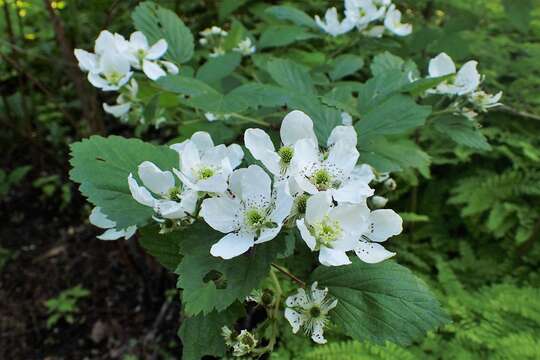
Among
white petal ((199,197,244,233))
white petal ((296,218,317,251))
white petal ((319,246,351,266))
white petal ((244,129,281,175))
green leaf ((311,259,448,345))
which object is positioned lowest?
green leaf ((311,259,448,345))

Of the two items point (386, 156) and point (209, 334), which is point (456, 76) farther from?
point (209, 334)

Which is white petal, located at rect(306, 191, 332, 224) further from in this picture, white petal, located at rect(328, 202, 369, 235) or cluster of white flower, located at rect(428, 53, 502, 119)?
cluster of white flower, located at rect(428, 53, 502, 119)

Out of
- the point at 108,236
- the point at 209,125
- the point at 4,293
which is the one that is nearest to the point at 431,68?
the point at 209,125

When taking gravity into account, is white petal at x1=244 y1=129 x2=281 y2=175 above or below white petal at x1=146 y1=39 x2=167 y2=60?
above

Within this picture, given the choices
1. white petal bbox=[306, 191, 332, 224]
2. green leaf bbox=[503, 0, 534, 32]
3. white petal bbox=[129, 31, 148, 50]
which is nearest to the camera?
white petal bbox=[306, 191, 332, 224]

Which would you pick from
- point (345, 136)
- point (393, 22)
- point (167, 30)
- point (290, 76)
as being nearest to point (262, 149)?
point (345, 136)

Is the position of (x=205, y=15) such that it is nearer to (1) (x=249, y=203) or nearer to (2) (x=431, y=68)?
(2) (x=431, y=68)

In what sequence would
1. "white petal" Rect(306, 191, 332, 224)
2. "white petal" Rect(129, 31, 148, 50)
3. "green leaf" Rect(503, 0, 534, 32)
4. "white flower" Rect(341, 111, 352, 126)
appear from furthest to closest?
"green leaf" Rect(503, 0, 534, 32), "white petal" Rect(129, 31, 148, 50), "white flower" Rect(341, 111, 352, 126), "white petal" Rect(306, 191, 332, 224)

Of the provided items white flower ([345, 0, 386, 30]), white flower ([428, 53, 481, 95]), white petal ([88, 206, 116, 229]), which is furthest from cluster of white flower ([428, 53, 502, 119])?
white petal ([88, 206, 116, 229])
